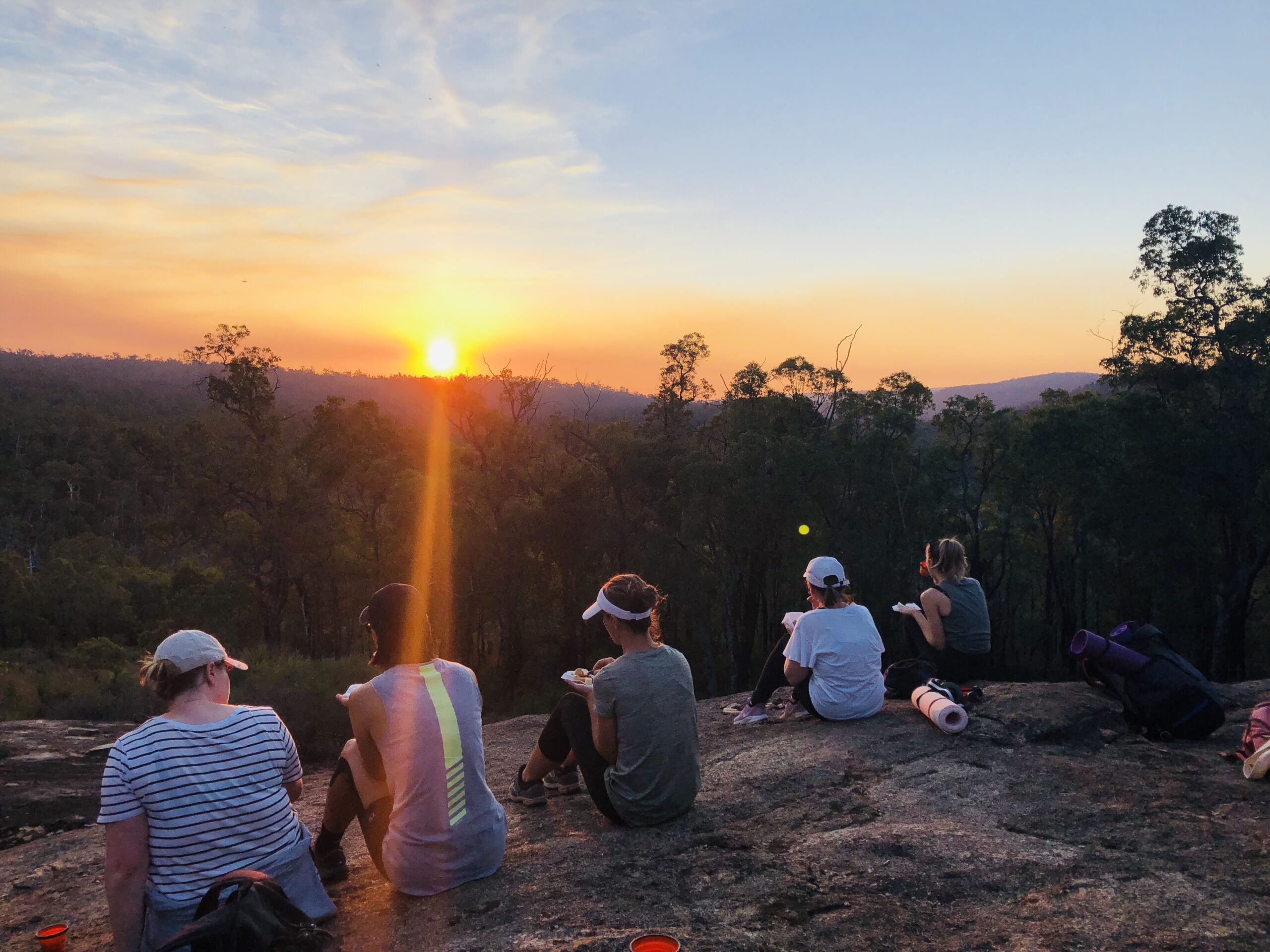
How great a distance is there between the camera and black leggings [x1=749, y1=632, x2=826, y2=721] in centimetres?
586

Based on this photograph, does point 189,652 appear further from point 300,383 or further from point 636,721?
point 300,383

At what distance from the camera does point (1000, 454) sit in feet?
86.1

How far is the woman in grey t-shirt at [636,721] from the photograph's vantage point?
383 centimetres

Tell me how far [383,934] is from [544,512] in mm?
21735


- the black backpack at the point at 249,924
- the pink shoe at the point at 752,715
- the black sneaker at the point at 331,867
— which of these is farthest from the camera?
the pink shoe at the point at 752,715

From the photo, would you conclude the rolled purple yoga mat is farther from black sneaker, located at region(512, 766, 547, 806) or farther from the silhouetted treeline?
the silhouetted treeline

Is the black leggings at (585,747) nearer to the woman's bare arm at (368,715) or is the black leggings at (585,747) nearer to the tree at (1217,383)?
the woman's bare arm at (368,715)

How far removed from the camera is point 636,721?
3846 millimetres

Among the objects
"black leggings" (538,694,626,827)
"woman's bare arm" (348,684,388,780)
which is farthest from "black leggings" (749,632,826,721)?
"woman's bare arm" (348,684,388,780)

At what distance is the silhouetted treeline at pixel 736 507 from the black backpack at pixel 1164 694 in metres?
15.8

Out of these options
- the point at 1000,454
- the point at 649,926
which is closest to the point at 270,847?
the point at 649,926

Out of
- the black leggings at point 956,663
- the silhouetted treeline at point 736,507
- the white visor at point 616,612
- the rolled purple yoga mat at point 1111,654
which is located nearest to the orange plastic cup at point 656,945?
the white visor at point 616,612

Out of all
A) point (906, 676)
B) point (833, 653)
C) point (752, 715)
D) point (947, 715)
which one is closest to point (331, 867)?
point (833, 653)

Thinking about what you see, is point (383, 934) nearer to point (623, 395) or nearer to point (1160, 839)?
point (1160, 839)
